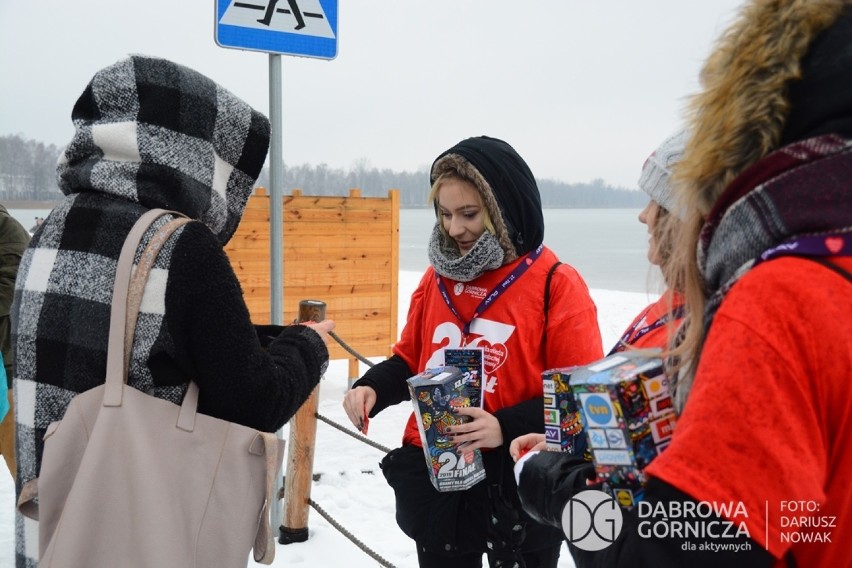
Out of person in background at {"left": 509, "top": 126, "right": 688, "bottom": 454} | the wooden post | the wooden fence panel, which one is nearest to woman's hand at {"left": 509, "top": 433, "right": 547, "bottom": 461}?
person in background at {"left": 509, "top": 126, "right": 688, "bottom": 454}

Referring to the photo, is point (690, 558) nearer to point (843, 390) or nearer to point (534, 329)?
point (843, 390)

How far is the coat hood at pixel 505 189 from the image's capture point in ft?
7.25

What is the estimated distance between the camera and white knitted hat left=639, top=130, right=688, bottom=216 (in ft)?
4.40

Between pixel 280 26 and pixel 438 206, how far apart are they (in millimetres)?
1291

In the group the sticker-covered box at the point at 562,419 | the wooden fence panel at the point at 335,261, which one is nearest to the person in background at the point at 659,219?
the sticker-covered box at the point at 562,419

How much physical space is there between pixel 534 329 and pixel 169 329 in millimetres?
1158

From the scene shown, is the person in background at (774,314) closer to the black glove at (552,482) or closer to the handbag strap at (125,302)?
the black glove at (552,482)

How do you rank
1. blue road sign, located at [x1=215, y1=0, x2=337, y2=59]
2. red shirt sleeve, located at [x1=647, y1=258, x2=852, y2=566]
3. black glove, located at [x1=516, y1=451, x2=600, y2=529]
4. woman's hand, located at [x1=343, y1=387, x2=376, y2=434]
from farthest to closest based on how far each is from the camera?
1. blue road sign, located at [x1=215, y1=0, x2=337, y2=59]
2. woman's hand, located at [x1=343, y1=387, x2=376, y2=434]
3. black glove, located at [x1=516, y1=451, x2=600, y2=529]
4. red shirt sleeve, located at [x1=647, y1=258, x2=852, y2=566]

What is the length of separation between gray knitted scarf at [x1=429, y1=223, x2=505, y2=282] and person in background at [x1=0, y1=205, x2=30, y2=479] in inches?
108

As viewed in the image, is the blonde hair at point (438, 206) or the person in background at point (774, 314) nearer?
the person in background at point (774, 314)

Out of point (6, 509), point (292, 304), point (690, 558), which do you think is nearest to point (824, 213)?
point (690, 558)

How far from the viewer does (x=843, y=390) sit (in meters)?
0.79

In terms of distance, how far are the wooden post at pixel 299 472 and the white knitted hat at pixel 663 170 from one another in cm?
255

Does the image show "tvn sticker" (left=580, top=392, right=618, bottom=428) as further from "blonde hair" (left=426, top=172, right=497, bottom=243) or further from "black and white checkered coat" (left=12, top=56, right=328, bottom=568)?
"blonde hair" (left=426, top=172, right=497, bottom=243)
